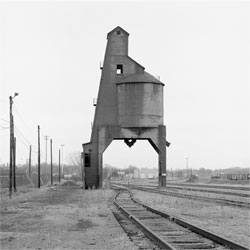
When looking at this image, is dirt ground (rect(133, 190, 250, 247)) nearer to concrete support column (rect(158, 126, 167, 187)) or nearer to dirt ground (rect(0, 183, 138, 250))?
dirt ground (rect(0, 183, 138, 250))

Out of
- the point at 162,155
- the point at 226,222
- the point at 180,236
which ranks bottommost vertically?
the point at 226,222

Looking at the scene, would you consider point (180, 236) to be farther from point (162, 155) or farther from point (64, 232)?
point (162, 155)

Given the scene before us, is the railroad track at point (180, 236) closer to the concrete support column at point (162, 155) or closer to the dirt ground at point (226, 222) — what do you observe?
the dirt ground at point (226, 222)

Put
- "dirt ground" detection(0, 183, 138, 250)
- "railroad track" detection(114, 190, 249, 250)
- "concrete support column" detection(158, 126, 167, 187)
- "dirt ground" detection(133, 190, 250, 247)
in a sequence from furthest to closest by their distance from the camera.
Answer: "concrete support column" detection(158, 126, 167, 187) < "dirt ground" detection(133, 190, 250, 247) < "dirt ground" detection(0, 183, 138, 250) < "railroad track" detection(114, 190, 249, 250)

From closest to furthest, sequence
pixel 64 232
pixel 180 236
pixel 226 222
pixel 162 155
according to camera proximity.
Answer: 1. pixel 180 236
2. pixel 64 232
3. pixel 226 222
4. pixel 162 155

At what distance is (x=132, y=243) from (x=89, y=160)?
38.1m

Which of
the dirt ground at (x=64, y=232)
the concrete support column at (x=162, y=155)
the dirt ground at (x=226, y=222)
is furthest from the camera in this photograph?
the concrete support column at (x=162, y=155)

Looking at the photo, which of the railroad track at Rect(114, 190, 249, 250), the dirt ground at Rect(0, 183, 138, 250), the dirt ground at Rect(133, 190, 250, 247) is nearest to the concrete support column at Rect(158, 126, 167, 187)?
the dirt ground at Rect(133, 190, 250, 247)

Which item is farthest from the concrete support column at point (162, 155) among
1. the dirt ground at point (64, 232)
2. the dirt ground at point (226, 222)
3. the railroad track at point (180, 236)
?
the railroad track at point (180, 236)

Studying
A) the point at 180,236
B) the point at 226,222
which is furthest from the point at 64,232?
the point at 226,222

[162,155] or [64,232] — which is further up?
[162,155]

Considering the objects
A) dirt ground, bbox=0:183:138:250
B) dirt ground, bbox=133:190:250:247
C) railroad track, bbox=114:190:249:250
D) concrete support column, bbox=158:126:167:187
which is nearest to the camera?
railroad track, bbox=114:190:249:250

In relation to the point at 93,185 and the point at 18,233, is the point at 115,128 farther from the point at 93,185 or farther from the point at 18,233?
the point at 18,233

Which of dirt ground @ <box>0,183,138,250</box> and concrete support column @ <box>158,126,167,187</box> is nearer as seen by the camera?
dirt ground @ <box>0,183,138,250</box>
